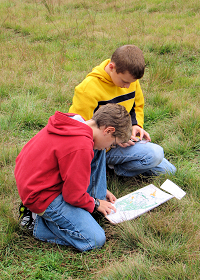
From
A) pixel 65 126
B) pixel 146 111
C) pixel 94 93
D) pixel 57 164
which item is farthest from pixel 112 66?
pixel 146 111

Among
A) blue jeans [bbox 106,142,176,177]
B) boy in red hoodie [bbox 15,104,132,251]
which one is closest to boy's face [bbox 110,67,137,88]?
boy in red hoodie [bbox 15,104,132,251]

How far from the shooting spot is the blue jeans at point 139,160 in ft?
7.74

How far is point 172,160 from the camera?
8.87ft

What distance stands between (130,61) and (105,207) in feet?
3.85

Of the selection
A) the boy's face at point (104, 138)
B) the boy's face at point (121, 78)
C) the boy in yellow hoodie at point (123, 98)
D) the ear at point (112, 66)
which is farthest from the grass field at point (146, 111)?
the ear at point (112, 66)

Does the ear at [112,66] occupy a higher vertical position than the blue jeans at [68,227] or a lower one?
higher

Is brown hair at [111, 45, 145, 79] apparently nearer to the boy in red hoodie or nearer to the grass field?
the boy in red hoodie

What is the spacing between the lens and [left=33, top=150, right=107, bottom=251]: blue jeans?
1775mm

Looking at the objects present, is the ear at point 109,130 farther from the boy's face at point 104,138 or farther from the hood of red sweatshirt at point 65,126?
the hood of red sweatshirt at point 65,126

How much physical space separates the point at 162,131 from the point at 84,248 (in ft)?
5.54

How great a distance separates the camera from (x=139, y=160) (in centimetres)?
239

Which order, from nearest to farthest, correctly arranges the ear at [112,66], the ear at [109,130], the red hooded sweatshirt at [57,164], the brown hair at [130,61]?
the red hooded sweatshirt at [57,164], the ear at [109,130], the brown hair at [130,61], the ear at [112,66]

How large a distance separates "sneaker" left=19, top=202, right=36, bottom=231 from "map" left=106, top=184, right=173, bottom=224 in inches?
22.4

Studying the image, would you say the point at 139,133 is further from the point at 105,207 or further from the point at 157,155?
the point at 105,207
